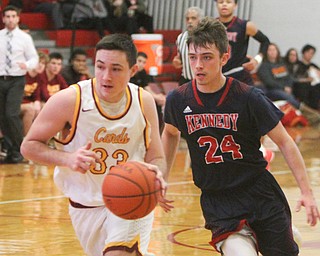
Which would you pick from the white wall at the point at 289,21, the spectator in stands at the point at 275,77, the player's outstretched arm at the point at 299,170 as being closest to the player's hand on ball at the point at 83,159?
the player's outstretched arm at the point at 299,170

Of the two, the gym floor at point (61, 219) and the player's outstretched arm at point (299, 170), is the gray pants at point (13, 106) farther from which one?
the player's outstretched arm at point (299, 170)

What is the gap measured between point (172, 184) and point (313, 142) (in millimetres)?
5708

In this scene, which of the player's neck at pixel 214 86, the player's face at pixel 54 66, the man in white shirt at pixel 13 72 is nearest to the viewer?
the player's neck at pixel 214 86

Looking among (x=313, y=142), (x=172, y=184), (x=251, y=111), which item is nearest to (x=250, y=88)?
(x=251, y=111)

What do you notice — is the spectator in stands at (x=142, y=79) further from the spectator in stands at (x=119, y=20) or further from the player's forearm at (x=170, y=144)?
the player's forearm at (x=170, y=144)

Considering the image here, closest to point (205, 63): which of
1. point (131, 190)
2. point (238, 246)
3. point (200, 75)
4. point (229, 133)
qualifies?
point (200, 75)

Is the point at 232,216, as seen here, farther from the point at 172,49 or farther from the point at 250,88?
the point at 172,49

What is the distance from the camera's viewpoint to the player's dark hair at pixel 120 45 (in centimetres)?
479

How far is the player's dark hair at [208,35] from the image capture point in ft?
15.8

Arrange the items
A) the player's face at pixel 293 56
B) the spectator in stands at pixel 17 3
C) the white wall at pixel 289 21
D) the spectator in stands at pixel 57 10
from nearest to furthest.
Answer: the spectator in stands at pixel 17 3 < the spectator in stands at pixel 57 10 < the player's face at pixel 293 56 < the white wall at pixel 289 21

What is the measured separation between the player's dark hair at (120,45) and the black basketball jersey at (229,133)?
1.47 ft

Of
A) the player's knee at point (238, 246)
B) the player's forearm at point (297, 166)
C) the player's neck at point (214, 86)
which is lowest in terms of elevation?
the player's knee at point (238, 246)

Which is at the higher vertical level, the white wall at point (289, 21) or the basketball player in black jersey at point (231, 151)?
the basketball player in black jersey at point (231, 151)

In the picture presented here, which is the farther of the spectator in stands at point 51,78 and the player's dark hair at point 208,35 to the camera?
the spectator in stands at point 51,78
